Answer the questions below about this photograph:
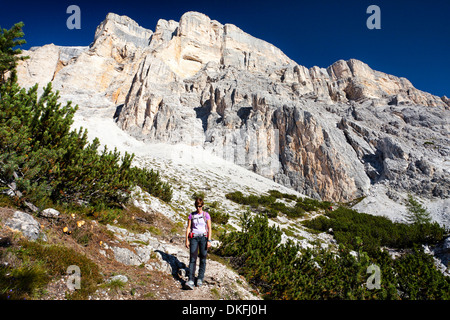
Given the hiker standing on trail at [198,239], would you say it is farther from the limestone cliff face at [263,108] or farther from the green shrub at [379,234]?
the limestone cliff face at [263,108]

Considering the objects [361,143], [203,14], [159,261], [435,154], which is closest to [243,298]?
[159,261]

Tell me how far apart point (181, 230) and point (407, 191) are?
42445mm

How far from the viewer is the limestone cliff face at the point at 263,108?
41.9 m

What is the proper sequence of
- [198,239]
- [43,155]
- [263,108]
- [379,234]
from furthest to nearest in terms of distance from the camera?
[263,108], [379,234], [43,155], [198,239]

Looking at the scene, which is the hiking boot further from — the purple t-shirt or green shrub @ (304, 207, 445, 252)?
green shrub @ (304, 207, 445, 252)

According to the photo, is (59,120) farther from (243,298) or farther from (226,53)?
(226,53)

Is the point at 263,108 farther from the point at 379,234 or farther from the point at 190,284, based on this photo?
the point at 190,284

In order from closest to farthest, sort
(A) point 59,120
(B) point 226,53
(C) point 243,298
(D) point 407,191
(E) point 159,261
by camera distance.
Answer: (C) point 243,298, (E) point 159,261, (A) point 59,120, (D) point 407,191, (B) point 226,53

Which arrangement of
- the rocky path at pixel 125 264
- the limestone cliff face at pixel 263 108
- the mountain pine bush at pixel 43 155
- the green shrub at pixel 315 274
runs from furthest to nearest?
the limestone cliff face at pixel 263 108 < the green shrub at pixel 315 274 < the mountain pine bush at pixel 43 155 < the rocky path at pixel 125 264

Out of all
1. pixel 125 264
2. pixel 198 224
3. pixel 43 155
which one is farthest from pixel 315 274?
pixel 43 155

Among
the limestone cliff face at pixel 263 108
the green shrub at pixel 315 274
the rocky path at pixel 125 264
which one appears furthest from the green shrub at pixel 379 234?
the limestone cliff face at pixel 263 108

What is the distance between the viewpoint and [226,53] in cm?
8906

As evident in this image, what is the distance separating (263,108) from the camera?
54.0 m

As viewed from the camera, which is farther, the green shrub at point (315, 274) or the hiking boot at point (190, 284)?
the green shrub at point (315, 274)
